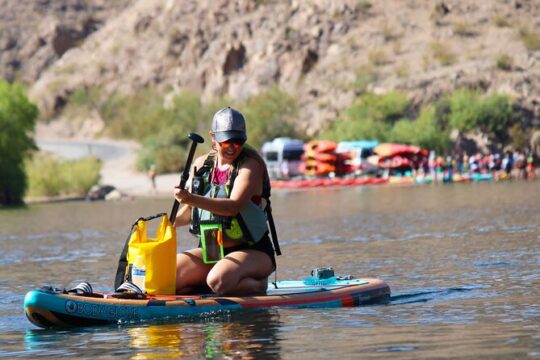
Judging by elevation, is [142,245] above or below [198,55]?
below

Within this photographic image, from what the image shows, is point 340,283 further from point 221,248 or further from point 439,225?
point 439,225

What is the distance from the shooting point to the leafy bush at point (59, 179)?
217ft

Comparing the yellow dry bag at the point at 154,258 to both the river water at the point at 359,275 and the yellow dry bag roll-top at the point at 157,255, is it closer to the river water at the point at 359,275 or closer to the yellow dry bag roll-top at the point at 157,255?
the yellow dry bag roll-top at the point at 157,255

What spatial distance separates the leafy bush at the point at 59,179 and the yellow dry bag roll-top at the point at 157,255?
53.4m

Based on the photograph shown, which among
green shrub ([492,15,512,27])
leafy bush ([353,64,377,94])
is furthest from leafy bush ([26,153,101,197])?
green shrub ([492,15,512,27])

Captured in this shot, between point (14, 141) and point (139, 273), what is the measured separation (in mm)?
46542

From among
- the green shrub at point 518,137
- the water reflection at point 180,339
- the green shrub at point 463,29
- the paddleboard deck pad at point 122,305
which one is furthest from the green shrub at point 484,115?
the water reflection at point 180,339

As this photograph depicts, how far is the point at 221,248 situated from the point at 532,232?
12.1 metres

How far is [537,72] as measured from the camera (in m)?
77.6

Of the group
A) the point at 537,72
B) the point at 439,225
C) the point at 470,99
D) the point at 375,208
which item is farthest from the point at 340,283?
the point at 537,72

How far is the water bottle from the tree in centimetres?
4563

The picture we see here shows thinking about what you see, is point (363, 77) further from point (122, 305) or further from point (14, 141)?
point (122, 305)

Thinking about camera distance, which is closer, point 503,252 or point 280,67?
point 503,252

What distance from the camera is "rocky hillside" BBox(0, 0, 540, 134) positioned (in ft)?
264
